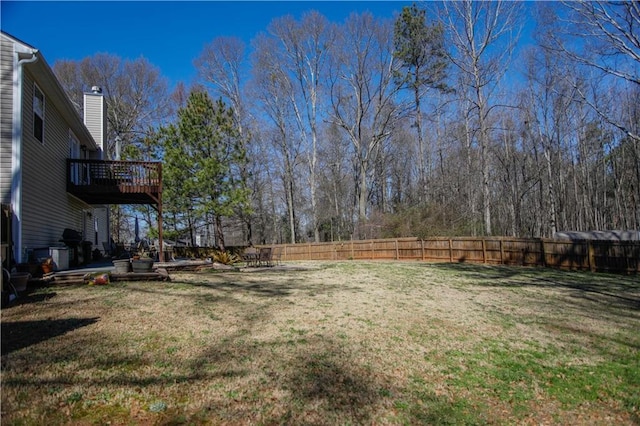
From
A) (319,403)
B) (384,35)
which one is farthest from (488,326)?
(384,35)

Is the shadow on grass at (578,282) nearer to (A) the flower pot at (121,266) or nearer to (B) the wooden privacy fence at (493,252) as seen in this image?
(B) the wooden privacy fence at (493,252)

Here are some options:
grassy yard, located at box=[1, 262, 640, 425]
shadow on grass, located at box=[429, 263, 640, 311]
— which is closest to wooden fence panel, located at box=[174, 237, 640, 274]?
shadow on grass, located at box=[429, 263, 640, 311]

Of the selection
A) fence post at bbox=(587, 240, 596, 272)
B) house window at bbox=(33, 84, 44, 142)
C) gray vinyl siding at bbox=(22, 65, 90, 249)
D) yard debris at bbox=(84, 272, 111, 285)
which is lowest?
fence post at bbox=(587, 240, 596, 272)

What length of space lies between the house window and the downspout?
1.01 meters

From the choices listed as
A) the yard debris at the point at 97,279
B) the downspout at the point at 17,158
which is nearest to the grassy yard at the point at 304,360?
the yard debris at the point at 97,279

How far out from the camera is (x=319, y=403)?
3.72 m

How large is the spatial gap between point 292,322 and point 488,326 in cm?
337

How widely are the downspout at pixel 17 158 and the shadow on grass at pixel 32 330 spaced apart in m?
3.89

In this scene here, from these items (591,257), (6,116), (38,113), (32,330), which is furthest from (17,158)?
(591,257)

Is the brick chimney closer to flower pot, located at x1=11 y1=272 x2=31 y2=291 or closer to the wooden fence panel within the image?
the wooden fence panel

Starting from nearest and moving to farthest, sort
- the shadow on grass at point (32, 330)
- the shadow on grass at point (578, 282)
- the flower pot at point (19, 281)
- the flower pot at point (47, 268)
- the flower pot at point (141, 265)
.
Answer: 1. the shadow on grass at point (32, 330)
2. the flower pot at point (19, 281)
3. the flower pot at point (47, 268)
4. the flower pot at point (141, 265)
5. the shadow on grass at point (578, 282)

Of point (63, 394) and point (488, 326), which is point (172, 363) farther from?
point (488, 326)

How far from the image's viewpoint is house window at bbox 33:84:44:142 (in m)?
9.26

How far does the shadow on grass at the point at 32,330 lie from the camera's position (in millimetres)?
4273
